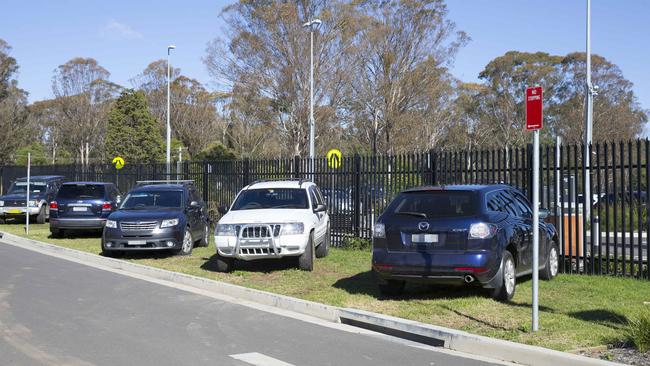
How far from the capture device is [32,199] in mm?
24391

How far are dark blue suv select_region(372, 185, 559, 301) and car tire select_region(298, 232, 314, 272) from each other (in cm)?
269

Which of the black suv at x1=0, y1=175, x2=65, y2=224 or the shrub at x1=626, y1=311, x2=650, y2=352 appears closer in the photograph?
the shrub at x1=626, y1=311, x2=650, y2=352

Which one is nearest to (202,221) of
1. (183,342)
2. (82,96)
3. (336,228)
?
(336,228)

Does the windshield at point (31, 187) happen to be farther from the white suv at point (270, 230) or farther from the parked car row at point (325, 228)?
the white suv at point (270, 230)

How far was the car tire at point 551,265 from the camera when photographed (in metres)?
10.9

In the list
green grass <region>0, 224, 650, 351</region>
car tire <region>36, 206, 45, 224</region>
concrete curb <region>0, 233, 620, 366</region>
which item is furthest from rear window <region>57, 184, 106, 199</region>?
concrete curb <region>0, 233, 620, 366</region>

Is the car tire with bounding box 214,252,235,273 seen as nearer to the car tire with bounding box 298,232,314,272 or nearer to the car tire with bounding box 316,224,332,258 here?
the car tire with bounding box 298,232,314,272

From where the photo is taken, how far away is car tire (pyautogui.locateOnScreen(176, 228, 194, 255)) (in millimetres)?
15008

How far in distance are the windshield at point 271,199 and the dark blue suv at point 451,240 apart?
393 centimetres

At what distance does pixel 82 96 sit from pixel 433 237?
61049 millimetres

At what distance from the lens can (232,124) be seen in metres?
57.8

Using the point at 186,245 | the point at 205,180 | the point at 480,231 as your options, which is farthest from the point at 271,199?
the point at 205,180

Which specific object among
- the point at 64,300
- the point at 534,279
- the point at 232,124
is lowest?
the point at 64,300

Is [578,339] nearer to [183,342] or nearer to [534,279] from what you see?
[534,279]
